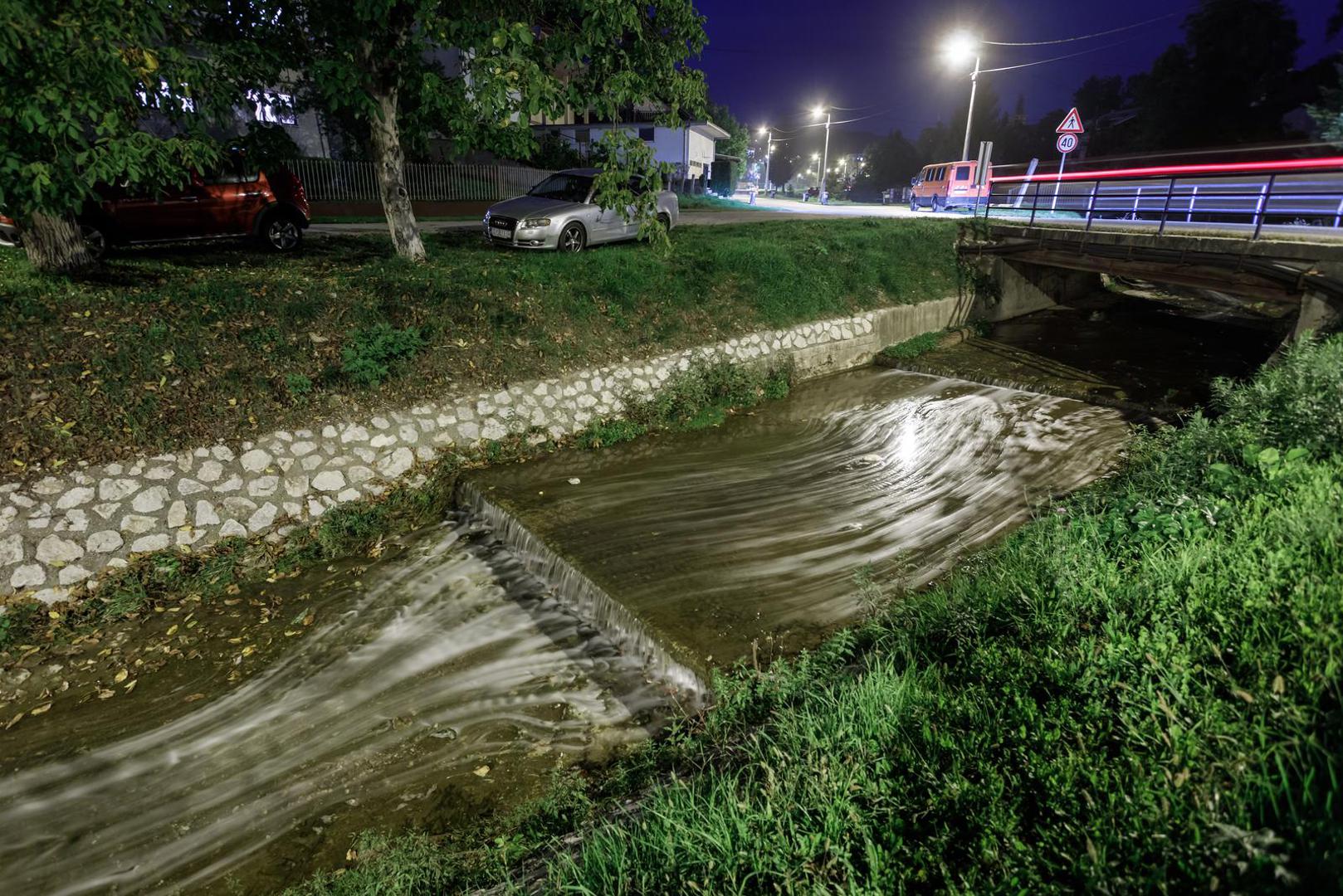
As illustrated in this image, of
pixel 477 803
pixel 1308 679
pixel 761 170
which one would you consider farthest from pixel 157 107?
pixel 761 170

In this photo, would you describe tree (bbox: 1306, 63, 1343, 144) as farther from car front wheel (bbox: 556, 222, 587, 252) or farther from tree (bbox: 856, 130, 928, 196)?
tree (bbox: 856, 130, 928, 196)

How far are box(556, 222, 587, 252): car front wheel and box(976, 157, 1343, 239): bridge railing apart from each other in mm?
11357

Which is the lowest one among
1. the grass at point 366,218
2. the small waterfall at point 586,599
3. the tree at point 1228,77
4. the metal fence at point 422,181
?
the small waterfall at point 586,599

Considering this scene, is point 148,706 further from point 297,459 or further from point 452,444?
point 452,444

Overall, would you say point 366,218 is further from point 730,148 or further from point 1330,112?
point 730,148

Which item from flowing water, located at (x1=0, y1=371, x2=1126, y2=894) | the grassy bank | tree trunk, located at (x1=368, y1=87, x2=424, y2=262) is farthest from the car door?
the grassy bank

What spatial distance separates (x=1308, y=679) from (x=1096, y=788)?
1.06 meters

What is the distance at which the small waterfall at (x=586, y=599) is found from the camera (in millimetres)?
5152

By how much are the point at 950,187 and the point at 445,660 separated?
3577cm

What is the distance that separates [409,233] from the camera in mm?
10883

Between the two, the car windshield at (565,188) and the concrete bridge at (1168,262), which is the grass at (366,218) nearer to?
the car windshield at (565,188)

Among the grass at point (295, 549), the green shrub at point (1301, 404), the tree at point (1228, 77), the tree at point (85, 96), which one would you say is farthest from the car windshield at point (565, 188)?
the tree at point (1228, 77)

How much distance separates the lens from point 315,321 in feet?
27.7

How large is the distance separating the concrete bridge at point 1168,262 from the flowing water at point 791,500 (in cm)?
370
